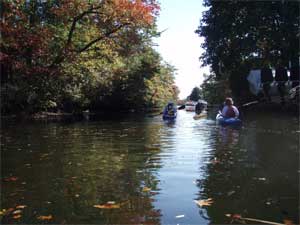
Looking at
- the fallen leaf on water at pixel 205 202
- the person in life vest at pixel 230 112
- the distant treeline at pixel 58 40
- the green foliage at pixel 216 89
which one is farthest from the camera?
the green foliage at pixel 216 89

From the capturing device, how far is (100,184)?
823cm

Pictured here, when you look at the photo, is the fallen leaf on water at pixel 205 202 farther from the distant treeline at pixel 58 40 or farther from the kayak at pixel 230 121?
the distant treeline at pixel 58 40

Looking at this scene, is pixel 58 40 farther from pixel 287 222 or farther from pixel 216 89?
pixel 216 89

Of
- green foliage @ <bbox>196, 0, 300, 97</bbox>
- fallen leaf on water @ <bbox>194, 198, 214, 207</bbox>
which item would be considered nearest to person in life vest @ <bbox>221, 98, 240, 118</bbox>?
fallen leaf on water @ <bbox>194, 198, 214, 207</bbox>

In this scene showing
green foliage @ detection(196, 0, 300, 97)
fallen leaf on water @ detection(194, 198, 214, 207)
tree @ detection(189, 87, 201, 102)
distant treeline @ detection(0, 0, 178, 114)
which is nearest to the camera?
fallen leaf on water @ detection(194, 198, 214, 207)

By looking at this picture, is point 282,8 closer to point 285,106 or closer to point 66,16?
point 285,106

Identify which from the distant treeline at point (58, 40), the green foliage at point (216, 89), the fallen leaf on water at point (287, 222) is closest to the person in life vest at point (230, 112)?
the distant treeline at point (58, 40)

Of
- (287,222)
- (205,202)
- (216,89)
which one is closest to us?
(287,222)

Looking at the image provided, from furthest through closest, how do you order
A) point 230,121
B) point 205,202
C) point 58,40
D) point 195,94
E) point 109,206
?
point 195,94 < point 58,40 < point 230,121 < point 205,202 < point 109,206

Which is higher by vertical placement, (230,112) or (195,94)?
(195,94)

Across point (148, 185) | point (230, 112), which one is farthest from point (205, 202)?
point (230, 112)

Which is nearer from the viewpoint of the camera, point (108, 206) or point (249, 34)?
point (108, 206)

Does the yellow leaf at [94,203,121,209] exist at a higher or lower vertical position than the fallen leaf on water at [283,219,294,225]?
higher

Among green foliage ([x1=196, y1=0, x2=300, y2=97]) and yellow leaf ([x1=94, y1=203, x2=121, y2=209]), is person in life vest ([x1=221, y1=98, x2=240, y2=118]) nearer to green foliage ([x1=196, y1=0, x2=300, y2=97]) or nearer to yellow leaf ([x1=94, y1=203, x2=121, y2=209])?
yellow leaf ([x1=94, y1=203, x2=121, y2=209])
